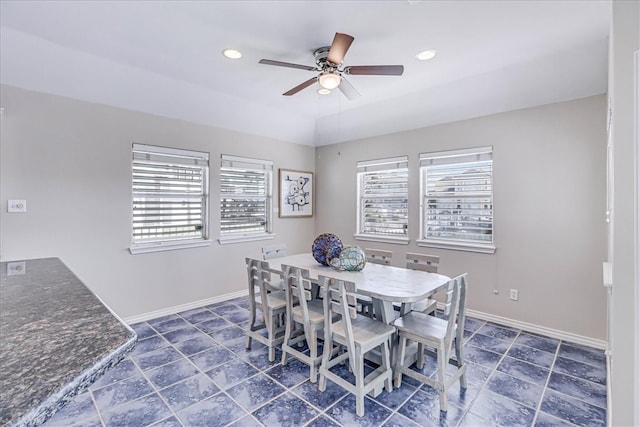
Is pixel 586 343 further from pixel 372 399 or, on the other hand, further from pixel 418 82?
pixel 418 82

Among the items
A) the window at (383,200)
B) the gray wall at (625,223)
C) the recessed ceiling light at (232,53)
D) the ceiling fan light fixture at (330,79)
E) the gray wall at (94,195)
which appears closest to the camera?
the gray wall at (625,223)

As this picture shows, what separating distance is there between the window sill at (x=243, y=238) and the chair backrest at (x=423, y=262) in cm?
253

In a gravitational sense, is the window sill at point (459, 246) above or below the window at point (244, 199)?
below

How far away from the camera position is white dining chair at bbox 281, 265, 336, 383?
96.3 inches

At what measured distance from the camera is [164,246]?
389cm

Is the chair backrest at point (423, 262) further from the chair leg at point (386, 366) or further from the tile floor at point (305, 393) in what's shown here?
the chair leg at point (386, 366)

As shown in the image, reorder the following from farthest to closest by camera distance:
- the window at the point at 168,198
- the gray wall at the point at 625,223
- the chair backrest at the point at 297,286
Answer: the window at the point at 168,198 < the chair backrest at the point at 297,286 < the gray wall at the point at 625,223

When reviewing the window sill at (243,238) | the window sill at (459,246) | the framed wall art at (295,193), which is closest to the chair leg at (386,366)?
the window sill at (459,246)

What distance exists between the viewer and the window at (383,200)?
4.59 m

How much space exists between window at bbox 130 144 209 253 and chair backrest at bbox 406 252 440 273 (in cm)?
278

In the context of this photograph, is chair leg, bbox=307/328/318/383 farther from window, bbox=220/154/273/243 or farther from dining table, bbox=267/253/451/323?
window, bbox=220/154/273/243

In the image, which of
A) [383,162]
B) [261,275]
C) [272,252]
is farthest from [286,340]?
[383,162]

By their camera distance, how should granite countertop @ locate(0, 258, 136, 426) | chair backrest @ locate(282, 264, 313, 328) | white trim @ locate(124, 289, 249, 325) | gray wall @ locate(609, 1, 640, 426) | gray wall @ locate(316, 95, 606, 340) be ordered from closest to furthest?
granite countertop @ locate(0, 258, 136, 426) → gray wall @ locate(609, 1, 640, 426) → chair backrest @ locate(282, 264, 313, 328) → gray wall @ locate(316, 95, 606, 340) → white trim @ locate(124, 289, 249, 325)

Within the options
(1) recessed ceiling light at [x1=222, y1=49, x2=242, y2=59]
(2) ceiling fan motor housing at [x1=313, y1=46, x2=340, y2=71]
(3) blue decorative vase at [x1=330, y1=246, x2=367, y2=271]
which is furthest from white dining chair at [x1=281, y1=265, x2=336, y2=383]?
(1) recessed ceiling light at [x1=222, y1=49, x2=242, y2=59]
